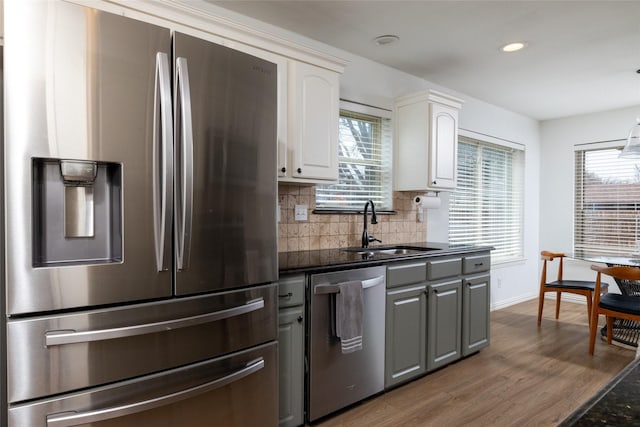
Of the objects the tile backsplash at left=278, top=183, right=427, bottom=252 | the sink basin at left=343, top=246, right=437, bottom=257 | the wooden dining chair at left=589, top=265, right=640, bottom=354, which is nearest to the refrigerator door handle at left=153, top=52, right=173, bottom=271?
the tile backsplash at left=278, top=183, right=427, bottom=252

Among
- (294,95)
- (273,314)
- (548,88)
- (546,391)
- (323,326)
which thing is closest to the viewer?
(273,314)

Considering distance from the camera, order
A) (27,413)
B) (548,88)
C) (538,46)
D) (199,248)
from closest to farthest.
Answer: (27,413)
(199,248)
(538,46)
(548,88)

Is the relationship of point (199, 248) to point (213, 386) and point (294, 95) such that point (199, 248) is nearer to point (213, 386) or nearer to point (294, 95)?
point (213, 386)

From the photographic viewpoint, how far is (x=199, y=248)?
1561mm

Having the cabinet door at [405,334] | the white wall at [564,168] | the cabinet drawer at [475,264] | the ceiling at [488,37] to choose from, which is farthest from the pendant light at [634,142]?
the cabinet door at [405,334]

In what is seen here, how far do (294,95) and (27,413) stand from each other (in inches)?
78.7

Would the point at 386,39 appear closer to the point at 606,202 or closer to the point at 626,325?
the point at 626,325

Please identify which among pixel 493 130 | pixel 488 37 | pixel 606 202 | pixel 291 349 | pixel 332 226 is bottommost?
pixel 291 349

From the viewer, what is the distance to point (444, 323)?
9.55 feet

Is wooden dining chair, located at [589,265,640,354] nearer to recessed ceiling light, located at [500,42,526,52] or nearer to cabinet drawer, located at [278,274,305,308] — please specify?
recessed ceiling light, located at [500,42,526,52]

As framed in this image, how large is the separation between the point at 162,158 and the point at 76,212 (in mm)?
354

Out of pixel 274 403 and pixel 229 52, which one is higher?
pixel 229 52

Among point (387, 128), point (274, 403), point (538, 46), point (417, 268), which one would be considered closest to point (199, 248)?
point (274, 403)

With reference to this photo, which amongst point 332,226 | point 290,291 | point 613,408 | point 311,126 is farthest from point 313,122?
point 613,408
